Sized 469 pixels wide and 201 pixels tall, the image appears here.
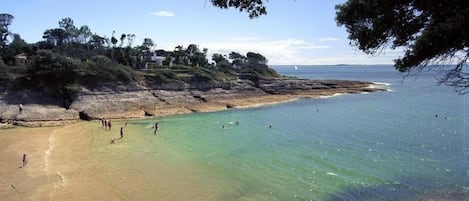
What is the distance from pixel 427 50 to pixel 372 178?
15051 millimetres

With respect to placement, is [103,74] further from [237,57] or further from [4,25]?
[237,57]

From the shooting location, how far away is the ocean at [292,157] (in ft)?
71.2

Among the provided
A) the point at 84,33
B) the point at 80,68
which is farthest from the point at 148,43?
the point at 80,68

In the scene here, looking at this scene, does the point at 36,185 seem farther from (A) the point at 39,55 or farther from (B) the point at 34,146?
(A) the point at 39,55

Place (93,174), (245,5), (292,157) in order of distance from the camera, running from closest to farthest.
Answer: (245,5) → (93,174) → (292,157)

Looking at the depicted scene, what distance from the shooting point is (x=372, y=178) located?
23656mm

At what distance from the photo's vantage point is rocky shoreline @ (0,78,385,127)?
50125mm

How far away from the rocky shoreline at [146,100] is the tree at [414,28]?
43.0 m

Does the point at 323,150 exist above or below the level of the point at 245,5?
below

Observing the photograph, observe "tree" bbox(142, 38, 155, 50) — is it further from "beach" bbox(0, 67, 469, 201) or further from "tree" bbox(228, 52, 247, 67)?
"beach" bbox(0, 67, 469, 201)

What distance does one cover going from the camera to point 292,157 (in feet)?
96.9

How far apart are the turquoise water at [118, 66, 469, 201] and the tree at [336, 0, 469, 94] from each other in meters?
11.2

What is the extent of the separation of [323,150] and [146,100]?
→ 112ft

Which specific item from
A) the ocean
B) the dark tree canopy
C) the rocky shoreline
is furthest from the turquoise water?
the dark tree canopy
